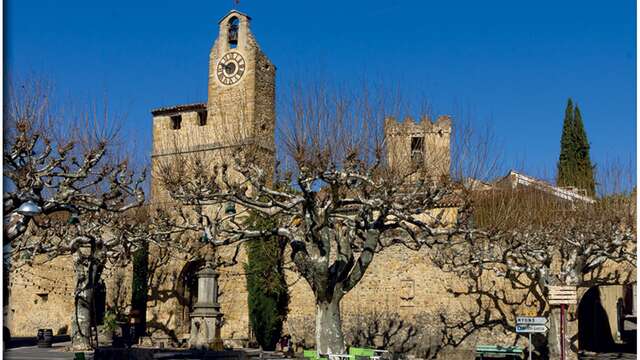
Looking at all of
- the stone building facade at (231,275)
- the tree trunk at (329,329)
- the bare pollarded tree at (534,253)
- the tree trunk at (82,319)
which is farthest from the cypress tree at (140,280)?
the tree trunk at (329,329)

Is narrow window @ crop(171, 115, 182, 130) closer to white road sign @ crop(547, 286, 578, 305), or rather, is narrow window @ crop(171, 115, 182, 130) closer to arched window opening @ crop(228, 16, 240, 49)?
arched window opening @ crop(228, 16, 240, 49)

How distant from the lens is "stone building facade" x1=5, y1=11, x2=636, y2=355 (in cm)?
2661

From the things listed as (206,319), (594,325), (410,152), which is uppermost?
(410,152)

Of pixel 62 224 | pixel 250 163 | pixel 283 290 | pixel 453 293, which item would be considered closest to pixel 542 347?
pixel 453 293

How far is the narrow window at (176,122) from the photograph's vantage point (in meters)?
36.4

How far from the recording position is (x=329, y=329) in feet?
56.7

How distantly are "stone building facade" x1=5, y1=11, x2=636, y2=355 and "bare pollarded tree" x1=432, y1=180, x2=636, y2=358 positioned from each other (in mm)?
658

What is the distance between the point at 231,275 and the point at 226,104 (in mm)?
7780

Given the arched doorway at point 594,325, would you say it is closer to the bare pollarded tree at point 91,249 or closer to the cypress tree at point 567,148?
the cypress tree at point 567,148

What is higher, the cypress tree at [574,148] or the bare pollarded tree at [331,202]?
the cypress tree at [574,148]

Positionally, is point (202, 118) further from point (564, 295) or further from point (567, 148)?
point (564, 295)

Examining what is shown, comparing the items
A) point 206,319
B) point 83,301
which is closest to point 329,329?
point 206,319

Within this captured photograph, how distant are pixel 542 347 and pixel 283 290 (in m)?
9.06

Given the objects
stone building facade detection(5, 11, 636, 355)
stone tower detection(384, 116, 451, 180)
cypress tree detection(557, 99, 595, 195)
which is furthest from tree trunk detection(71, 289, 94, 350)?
cypress tree detection(557, 99, 595, 195)
